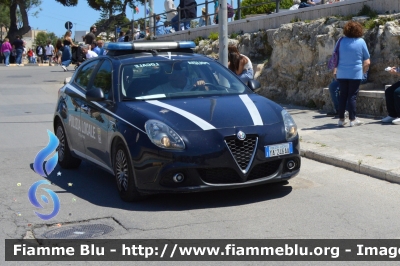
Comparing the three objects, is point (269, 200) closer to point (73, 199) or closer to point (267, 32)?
point (73, 199)

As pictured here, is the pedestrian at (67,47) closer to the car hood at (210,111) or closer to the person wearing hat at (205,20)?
the person wearing hat at (205,20)

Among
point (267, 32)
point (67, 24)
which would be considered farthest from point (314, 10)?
point (67, 24)

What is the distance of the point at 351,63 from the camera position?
11164 mm

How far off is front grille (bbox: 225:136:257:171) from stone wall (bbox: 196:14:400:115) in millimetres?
5839

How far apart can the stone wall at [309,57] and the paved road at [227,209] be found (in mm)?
4052

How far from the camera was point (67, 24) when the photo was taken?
42.8 meters

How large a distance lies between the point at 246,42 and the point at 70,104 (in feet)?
29.3

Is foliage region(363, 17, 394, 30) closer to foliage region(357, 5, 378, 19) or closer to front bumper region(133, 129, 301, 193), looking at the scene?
foliage region(357, 5, 378, 19)

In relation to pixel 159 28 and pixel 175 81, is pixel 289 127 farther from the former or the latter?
pixel 159 28

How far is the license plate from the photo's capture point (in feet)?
23.1

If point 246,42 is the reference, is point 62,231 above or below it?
below

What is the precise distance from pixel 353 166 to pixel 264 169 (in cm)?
205

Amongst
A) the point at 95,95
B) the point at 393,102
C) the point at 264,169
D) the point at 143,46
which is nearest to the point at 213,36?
the point at 393,102

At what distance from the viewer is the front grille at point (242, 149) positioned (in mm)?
6887
